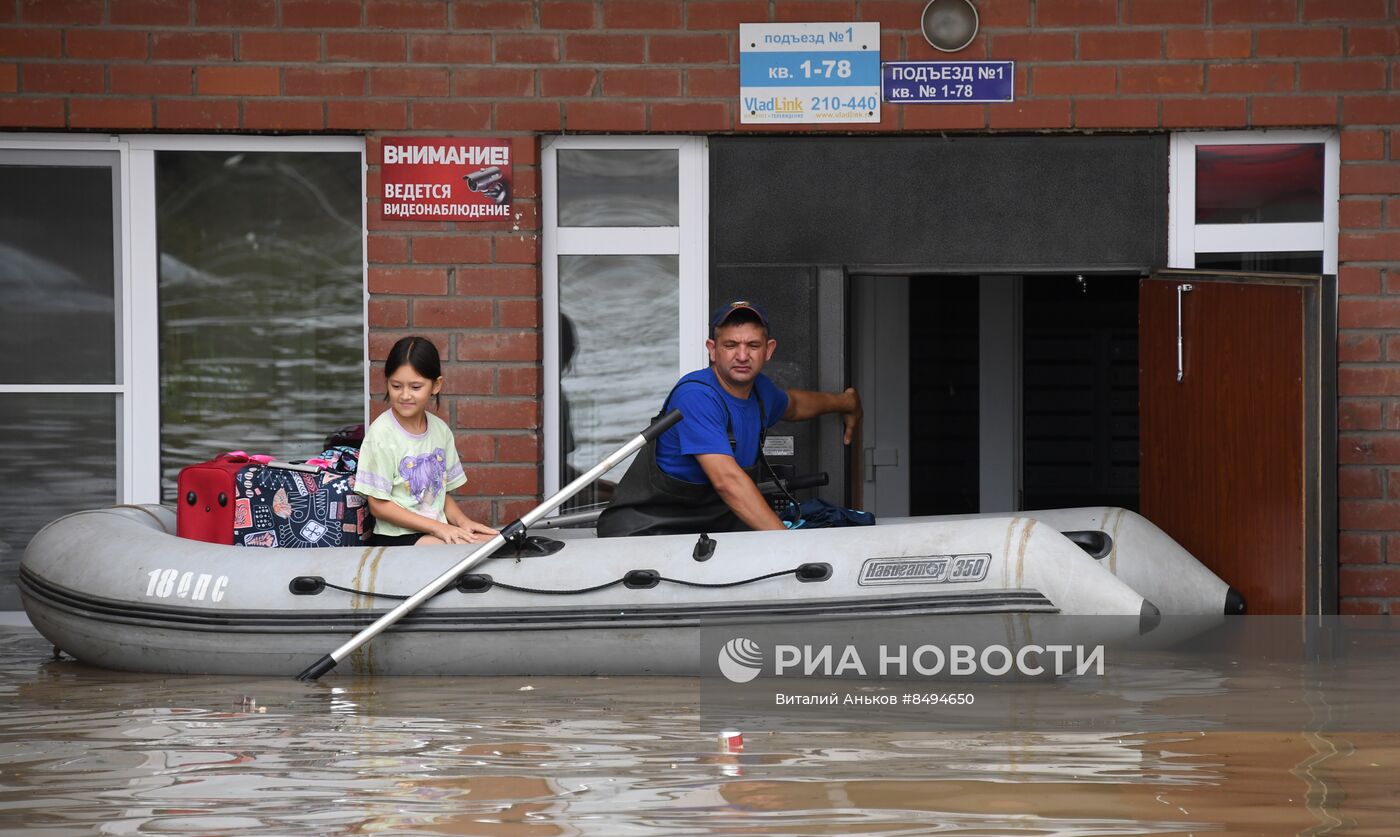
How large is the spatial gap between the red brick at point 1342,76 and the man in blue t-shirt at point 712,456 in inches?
97.2

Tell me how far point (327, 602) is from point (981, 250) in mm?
2950

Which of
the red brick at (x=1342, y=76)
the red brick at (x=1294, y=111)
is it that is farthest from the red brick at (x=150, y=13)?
the red brick at (x=1342, y=76)

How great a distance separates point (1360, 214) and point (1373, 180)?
5.5 inches

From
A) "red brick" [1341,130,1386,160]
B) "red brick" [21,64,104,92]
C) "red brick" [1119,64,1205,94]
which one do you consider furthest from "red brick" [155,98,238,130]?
"red brick" [1341,130,1386,160]

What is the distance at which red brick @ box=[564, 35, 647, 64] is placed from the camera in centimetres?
662

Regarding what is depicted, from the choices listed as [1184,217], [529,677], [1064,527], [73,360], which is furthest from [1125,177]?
[73,360]

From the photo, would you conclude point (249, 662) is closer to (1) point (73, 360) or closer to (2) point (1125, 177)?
(1) point (73, 360)

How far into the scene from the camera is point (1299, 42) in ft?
21.3

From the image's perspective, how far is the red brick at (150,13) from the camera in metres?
6.62

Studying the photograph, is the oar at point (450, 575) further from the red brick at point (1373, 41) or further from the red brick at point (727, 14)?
the red brick at point (1373, 41)

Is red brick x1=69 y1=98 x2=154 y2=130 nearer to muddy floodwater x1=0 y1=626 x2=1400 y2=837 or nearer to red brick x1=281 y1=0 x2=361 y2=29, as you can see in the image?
red brick x1=281 y1=0 x2=361 y2=29

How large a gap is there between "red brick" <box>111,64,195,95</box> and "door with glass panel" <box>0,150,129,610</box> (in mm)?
372

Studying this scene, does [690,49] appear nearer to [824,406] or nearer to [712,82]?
[712,82]

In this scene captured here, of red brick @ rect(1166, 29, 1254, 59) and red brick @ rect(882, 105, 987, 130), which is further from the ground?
red brick @ rect(1166, 29, 1254, 59)
